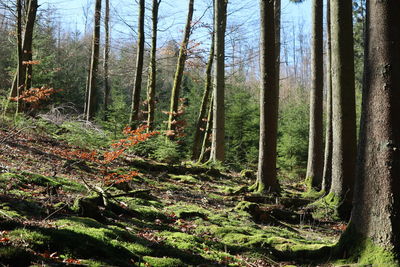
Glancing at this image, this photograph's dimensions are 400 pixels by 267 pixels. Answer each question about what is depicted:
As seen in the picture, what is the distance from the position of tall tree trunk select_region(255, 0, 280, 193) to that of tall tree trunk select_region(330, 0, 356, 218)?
1518 millimetres

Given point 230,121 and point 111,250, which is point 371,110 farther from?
point 230,121

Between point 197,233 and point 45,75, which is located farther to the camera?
point 45,75

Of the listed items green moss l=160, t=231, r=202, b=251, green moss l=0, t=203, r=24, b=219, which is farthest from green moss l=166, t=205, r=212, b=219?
green moss l=0, t=203, r=24, b=219

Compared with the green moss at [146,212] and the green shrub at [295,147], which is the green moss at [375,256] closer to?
the green moss at [146,212]

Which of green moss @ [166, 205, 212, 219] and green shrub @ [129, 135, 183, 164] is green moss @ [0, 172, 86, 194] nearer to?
green moss @ [166, 205, 212, 219]

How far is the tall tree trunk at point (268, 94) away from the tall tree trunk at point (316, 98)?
11.4 feet

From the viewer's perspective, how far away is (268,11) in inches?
348

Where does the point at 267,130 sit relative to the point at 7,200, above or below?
above

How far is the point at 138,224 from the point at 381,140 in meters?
3.77

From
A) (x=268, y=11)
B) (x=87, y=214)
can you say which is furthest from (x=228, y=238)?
(x=268, y=11)

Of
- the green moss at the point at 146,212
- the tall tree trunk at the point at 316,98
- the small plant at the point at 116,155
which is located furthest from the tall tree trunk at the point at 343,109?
the small plant at the point at 116,155

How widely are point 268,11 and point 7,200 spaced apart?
24.1 ft

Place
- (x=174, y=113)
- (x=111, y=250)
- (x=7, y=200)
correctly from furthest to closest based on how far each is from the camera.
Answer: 1. (x=174, y=113)
2. (x=7, y=200)
3. (x=111, y=250)

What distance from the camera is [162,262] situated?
12.3 feet
